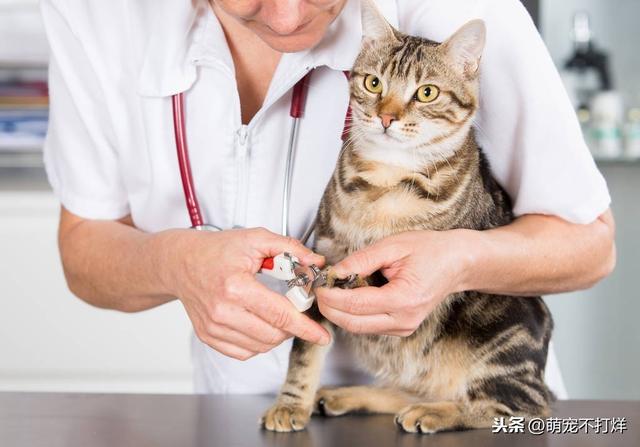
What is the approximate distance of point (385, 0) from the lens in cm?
130

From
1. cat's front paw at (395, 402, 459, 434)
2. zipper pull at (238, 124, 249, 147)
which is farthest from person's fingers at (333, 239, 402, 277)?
zipper pull at (238, 124, 249, 147)

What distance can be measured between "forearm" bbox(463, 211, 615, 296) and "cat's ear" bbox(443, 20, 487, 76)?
0.73 feet

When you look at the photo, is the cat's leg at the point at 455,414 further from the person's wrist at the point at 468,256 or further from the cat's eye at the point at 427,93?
the cat's eye at the point at 427,93

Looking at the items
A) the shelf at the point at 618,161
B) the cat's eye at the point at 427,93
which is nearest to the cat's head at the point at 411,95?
the cat's eye at the point at 427,93

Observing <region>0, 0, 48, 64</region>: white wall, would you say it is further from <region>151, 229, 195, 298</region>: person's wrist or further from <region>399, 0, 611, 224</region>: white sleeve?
<region>399, 0, 611, 224</region>: white sleeve

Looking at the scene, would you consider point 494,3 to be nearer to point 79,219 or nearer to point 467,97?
point 467,97

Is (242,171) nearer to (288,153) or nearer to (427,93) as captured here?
(288,153)

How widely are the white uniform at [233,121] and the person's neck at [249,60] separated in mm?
45

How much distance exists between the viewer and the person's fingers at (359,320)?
1.08 metres

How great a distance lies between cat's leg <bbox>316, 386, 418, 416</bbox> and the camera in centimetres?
124


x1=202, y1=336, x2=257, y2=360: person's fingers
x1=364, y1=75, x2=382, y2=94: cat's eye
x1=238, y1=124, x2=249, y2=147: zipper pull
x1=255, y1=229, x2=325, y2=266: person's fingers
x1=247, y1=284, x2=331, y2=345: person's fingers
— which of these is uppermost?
x1=364, y1=75, x2=382, y2=94: cat's eye

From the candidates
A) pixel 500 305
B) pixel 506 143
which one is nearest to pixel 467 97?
pixel 506 143

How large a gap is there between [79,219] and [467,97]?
25.5 inches

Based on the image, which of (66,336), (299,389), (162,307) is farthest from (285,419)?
(66,336)
